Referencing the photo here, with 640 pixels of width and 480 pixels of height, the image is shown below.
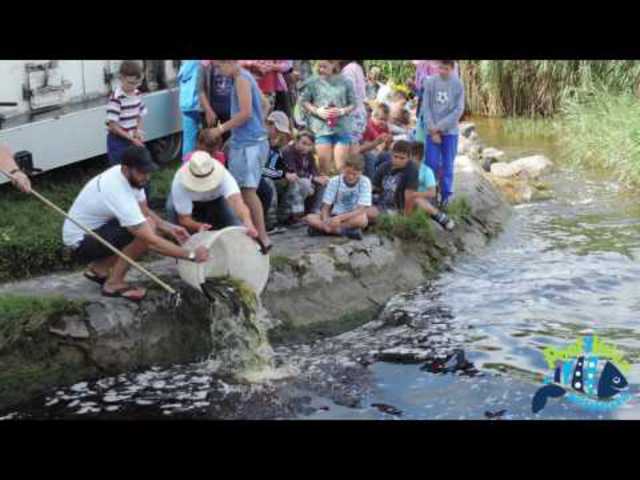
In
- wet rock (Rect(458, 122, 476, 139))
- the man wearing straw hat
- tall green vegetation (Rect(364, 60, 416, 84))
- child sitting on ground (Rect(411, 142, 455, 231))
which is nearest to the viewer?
the man wearing straw hat

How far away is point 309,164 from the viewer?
9.31 m

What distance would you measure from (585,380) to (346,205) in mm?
2714

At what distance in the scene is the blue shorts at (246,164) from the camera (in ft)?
26.2

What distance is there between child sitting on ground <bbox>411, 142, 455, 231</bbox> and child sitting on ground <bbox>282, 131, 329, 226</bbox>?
920mm

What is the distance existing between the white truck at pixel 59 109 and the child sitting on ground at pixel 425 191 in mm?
2375

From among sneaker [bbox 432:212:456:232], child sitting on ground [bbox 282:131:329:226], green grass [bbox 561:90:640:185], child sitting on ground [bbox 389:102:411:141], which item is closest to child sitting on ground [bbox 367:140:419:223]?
sneaker [bbox 432:212:456:232]

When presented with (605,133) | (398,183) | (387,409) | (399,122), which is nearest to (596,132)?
(605,133)

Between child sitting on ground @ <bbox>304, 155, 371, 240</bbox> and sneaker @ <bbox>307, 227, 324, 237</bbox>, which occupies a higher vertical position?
child sitting on ground @ <bbox>304, 155, 371, 240</bbox>

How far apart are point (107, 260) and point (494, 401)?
2689 millimetres

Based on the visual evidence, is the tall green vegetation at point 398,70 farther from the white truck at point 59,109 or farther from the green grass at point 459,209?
the white truck at point 59,109

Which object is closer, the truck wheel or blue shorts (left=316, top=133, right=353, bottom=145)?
blue shorts (left=316, top=133, right=353, bottom=145)

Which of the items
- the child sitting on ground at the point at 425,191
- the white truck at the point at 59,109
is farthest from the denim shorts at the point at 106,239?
the child sitting on ground at the point at 425,191

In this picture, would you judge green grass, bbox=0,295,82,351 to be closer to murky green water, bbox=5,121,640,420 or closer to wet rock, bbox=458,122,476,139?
murky green water, bbox=5,121,640,420

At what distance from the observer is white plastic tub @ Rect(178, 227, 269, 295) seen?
Answer: 23.2 feet
